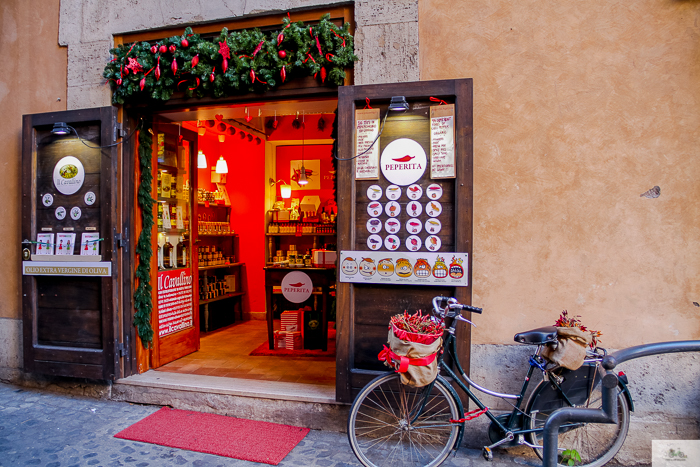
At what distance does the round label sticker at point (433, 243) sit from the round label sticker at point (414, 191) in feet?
1.26

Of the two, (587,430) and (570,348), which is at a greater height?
(570,348)

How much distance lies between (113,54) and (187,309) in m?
3.15

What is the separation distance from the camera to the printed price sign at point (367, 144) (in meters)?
3.64

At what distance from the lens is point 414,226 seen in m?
3.59

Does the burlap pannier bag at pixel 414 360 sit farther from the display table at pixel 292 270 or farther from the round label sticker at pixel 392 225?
the display table at pixel 292 270

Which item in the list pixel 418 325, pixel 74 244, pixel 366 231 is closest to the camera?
pixel 418 325

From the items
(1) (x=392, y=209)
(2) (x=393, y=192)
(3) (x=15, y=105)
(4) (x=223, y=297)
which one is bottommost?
(4) (x=223, y=297)

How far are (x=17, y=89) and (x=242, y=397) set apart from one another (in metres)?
4.38

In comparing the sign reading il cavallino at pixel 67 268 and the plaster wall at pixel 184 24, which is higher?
the plaster wall at pixel 184 24

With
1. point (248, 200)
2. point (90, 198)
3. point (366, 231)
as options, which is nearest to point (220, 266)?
point (248, 200)

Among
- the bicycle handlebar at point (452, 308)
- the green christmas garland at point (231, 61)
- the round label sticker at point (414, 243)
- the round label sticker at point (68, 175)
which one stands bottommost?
the bicycle handlebar at point (452, 308)

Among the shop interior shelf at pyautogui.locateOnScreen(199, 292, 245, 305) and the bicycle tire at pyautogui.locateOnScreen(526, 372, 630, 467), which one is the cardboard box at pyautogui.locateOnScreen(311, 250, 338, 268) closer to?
→ the shop interior shelf at pyautogui.locateOnScreen(199, 292, 245, 305)

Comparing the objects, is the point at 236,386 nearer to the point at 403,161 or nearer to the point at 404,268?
the point at 404,268

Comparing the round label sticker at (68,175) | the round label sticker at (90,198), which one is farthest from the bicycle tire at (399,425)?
the round label sticker at (68,175)
